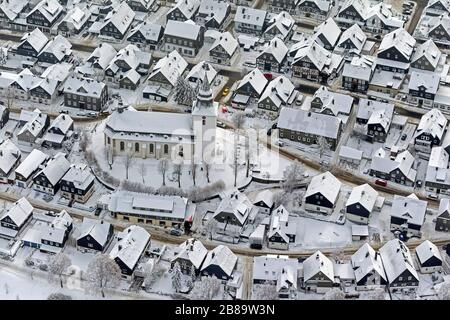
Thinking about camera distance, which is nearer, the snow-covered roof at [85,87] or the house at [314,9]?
the snow-covered roof at [85,87]

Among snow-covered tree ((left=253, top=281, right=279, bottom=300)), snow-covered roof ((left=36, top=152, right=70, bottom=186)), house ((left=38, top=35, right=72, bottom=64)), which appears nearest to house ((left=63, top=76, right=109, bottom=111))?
house ((left=38, top=35, right=72, bottom=64))

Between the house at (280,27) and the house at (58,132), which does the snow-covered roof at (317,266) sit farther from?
the house at (280,27)

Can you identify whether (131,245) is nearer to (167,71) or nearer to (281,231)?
(281,231)

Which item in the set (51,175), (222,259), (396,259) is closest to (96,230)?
(51,175)

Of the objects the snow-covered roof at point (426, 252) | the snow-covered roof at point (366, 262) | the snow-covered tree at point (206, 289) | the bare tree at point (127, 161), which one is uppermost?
the snow-covered roof at point (426, 252)

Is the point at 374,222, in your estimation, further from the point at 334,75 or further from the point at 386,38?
the point at 386,38

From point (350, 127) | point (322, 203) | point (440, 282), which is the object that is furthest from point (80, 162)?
point (440, 282)

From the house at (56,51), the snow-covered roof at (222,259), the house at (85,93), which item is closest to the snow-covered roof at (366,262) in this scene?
the snow-covered roof at (222,259)

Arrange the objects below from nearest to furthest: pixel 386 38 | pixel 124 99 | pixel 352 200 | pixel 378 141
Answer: pixel 352 200 < pixel 378 141 < pixel 124 99 < pixel 386 38
